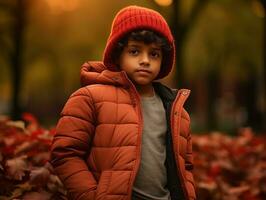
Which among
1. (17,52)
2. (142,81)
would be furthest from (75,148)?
(17,52)

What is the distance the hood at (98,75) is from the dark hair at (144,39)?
0.14 metres

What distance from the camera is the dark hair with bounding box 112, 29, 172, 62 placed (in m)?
3.42

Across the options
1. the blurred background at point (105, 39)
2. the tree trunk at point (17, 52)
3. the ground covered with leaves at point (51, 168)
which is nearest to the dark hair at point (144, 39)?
the ground covered with leaves at point (51, 168)

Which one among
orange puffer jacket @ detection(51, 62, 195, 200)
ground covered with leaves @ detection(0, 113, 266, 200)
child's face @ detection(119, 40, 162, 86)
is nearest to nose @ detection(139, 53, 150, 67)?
child's face @ detection(119, 40, 162, 86)

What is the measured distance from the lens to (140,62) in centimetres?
343

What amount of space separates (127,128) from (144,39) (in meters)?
0.53

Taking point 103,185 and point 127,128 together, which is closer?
point 103,185

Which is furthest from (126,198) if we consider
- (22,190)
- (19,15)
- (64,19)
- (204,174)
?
(64,19)

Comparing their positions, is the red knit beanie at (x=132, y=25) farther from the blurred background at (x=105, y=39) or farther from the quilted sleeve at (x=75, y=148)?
the blurred background at (x=105, y=39)

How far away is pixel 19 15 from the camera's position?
1920 centimetres

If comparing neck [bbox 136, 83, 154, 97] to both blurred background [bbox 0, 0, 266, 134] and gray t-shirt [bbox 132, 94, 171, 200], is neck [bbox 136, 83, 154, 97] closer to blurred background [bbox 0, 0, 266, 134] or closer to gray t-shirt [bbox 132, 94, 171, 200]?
gray t-shirt [bbox 132, 94, 171, 200]

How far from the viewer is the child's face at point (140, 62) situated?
11.3 feet

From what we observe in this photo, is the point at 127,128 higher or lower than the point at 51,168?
higher

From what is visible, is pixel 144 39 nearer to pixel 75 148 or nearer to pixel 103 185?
pixel 75 148
